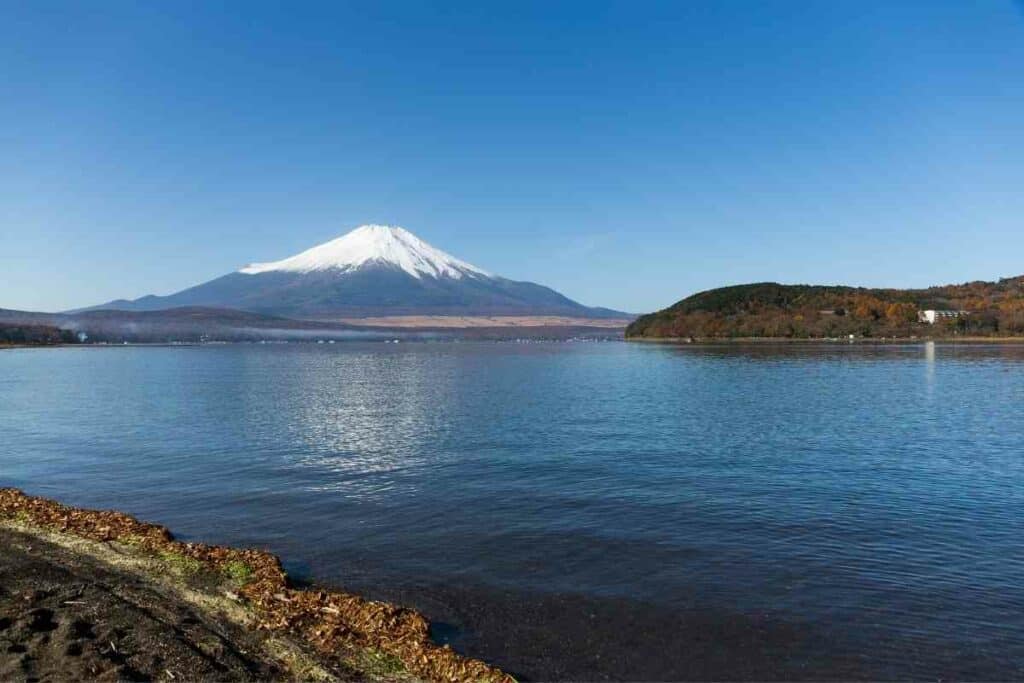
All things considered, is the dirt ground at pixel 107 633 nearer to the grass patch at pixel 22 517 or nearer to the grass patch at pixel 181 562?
the grass patch at pixel 181 562

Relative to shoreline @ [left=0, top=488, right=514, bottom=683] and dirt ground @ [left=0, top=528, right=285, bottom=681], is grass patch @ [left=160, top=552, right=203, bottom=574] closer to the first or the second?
shoreline @ [left=0, top=488, right=514, bottom=683]

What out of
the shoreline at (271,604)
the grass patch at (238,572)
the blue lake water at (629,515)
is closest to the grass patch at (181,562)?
the shoreline at (271,604)

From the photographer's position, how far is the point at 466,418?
42.5m

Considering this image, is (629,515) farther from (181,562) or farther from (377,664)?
(181,562)

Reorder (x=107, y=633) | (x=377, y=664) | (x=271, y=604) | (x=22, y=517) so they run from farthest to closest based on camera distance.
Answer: (x=22, y=517) < (x=271, y=604) < (x=107, y=633) < (x=377, y=664)

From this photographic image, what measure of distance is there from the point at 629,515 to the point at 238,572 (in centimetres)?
1054

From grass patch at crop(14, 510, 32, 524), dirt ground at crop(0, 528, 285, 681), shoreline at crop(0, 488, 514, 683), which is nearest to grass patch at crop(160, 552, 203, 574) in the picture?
shoreline at crop(0, 488, 514, 683)

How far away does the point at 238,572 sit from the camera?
13.7m

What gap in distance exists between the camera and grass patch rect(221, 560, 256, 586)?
523 inches

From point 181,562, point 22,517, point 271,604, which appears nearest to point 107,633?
point 271,604

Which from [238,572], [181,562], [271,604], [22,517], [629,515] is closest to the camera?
[271,604]

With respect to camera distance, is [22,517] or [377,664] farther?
[22,517]

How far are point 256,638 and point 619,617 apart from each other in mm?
6239

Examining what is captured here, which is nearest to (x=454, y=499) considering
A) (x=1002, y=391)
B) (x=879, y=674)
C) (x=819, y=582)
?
(x=819, y=582)
